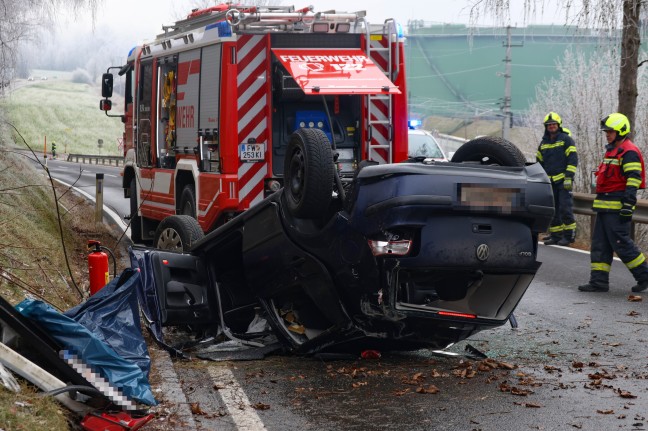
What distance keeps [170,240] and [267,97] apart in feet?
9.26

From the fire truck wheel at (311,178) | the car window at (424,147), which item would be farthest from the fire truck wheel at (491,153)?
the car window at (424,147)

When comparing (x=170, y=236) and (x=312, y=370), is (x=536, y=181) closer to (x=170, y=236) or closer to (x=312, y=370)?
(x=312, y=370)

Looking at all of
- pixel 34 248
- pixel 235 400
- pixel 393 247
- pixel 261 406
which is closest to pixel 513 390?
pixel 393 247

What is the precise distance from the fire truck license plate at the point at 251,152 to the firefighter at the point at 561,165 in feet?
17.7

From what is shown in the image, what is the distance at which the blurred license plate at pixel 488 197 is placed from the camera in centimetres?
598

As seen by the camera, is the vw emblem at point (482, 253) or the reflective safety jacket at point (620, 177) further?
the reflective safety jacket at point (620, 177)

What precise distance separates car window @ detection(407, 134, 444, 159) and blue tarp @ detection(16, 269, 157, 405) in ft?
41.6

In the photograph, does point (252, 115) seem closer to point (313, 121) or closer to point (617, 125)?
point (313, 121)

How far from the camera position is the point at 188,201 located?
12.1 meters

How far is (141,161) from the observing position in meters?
14.2

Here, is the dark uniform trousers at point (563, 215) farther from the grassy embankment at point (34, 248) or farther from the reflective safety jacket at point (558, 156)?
the grassy embankment at point (34, 248)

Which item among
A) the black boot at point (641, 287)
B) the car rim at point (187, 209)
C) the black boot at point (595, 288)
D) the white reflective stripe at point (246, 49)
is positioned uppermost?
the white reflective stripe at point (246, 49)

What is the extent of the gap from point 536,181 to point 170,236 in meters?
3.54

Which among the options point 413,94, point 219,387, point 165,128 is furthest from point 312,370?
point 413,94
